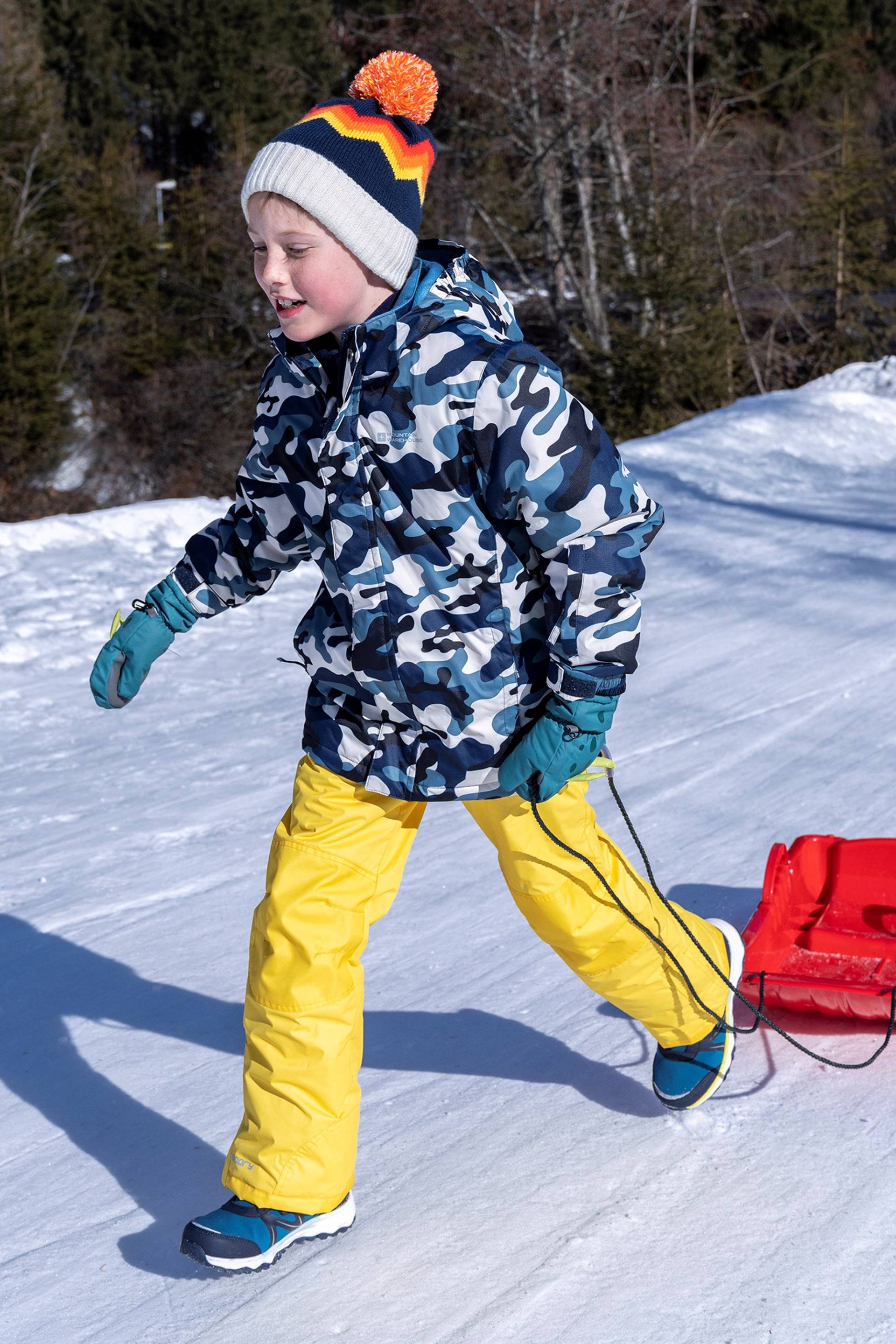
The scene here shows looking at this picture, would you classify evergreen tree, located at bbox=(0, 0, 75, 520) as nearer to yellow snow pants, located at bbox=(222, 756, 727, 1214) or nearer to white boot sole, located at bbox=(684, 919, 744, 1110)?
white boot sole, located at bbox=(684, 919, 744, 1110)

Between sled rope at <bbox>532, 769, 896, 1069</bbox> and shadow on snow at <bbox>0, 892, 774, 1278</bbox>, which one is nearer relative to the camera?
sled rope at <bbox>532, 769, 896, 1069</bbox>

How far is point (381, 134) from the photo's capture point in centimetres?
170

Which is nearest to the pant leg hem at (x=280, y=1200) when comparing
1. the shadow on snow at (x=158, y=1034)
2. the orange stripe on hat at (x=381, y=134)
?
the shadow on snow at (x=158, y=1034)

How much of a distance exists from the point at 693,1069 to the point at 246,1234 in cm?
72

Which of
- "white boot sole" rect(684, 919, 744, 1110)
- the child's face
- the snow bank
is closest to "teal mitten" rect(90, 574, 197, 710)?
the child's face

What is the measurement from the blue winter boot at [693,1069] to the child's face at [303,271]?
1179 millimetres

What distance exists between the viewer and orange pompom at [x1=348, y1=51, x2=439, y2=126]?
1.71 meters

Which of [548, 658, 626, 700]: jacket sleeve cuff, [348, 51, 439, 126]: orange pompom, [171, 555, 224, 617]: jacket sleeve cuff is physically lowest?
[171, 555, 224, 617]: jacket sleeve cuff

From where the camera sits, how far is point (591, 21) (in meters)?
14.2

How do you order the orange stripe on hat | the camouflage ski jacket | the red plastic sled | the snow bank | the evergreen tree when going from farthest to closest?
the evergreen tree, the snow bank, the red plastic sled, the orange stripe on hat, the camouflage ski jacket

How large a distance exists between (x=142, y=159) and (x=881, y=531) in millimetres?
23336

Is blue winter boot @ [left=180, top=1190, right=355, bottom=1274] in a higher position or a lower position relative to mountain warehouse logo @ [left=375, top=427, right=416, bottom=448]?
lower

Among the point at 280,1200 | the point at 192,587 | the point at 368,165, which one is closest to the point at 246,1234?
the point at 280,1200

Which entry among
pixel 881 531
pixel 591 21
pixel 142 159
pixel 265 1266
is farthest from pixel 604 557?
pixel 142 159
